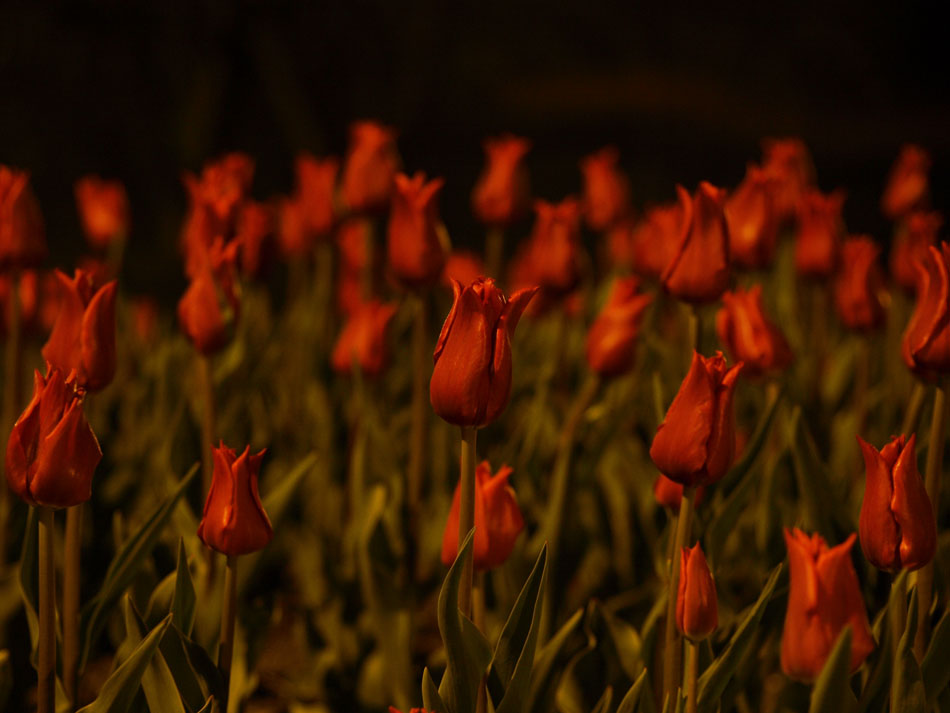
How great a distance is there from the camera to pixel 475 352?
0.72 m

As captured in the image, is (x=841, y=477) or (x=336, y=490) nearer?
(x=841, y=477)

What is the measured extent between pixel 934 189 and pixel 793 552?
349 centimetres

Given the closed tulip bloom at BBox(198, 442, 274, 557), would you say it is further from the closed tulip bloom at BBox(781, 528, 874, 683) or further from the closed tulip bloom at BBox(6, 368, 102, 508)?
the closed tulip bloom at BBox(781, 528, 874, 683)

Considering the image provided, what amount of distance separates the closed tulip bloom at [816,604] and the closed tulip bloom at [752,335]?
0.38 meters

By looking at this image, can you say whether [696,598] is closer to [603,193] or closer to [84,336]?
[84,336]

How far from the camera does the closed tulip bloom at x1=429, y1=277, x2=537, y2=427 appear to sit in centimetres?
72

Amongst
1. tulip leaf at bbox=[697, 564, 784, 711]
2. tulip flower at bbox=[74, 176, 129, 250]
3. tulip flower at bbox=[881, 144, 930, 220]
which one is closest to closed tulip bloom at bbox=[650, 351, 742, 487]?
tulip leaf at bbox=[697, 564, 784, 711]

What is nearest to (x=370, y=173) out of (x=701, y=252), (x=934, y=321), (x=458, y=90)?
(x=701, y=252)

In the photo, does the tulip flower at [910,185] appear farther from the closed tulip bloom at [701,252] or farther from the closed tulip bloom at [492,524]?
the closed tulip bloom at [492,524]

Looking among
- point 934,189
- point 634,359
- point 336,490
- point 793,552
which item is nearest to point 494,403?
point 793,552

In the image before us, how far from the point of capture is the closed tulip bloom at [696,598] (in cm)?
73

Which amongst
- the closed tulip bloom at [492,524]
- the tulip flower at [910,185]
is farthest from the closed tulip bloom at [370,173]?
the tulip flower at [910,185]

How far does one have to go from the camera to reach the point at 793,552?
2.44ft

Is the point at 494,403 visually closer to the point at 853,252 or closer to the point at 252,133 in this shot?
the point at 853,252
